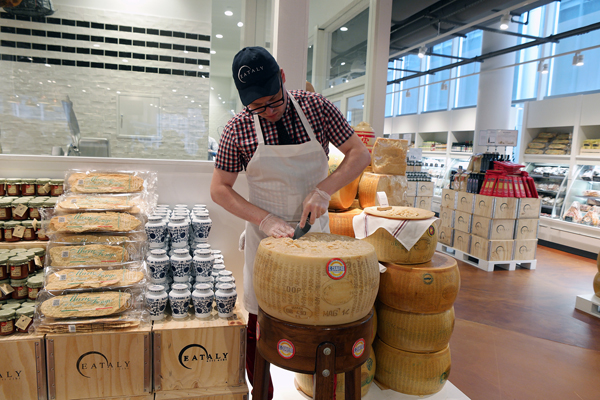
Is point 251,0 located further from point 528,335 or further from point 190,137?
point 528,335

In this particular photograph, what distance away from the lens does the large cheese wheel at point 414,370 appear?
2.09 meters

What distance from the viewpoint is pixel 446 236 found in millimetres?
6301

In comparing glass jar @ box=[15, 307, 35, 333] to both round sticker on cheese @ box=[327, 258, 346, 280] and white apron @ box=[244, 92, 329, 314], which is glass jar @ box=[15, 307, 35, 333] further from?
round sticker on cheese @ box=[327, 258, 346, 280]

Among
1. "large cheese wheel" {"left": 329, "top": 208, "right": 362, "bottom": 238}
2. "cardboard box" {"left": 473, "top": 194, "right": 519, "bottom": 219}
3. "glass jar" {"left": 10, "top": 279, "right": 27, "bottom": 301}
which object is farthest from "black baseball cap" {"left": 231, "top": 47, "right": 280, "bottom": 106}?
"cardboard box" {"left": 473, "top": 194, "right": 519, "bottom": 219}

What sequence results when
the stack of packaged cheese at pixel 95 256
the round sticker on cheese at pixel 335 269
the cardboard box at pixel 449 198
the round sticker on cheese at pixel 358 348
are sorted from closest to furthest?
the round sticker on cheese at pixel 335 269
the round sticker on cheese at pixel 358 348
the stack of packaged cheese at pixel 95 256
the cardboard box at pixel 449 198

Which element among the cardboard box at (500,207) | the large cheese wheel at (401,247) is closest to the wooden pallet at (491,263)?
the cardboard box at (500,207)

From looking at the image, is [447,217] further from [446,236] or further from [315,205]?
[315,205]

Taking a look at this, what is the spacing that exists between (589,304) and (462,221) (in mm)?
2196

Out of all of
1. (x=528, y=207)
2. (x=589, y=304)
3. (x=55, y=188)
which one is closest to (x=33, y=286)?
(x=55, y=188)

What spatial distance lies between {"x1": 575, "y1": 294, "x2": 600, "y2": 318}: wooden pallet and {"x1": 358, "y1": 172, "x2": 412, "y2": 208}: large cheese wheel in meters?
2.54

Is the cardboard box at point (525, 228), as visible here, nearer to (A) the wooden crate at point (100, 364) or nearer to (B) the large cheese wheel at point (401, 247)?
(B) the large cheese wheel at point (401, 247)

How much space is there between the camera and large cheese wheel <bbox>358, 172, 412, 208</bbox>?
9.09 feet

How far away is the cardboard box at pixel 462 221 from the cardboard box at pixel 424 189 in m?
1.02

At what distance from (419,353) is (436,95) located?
40.0 ft
